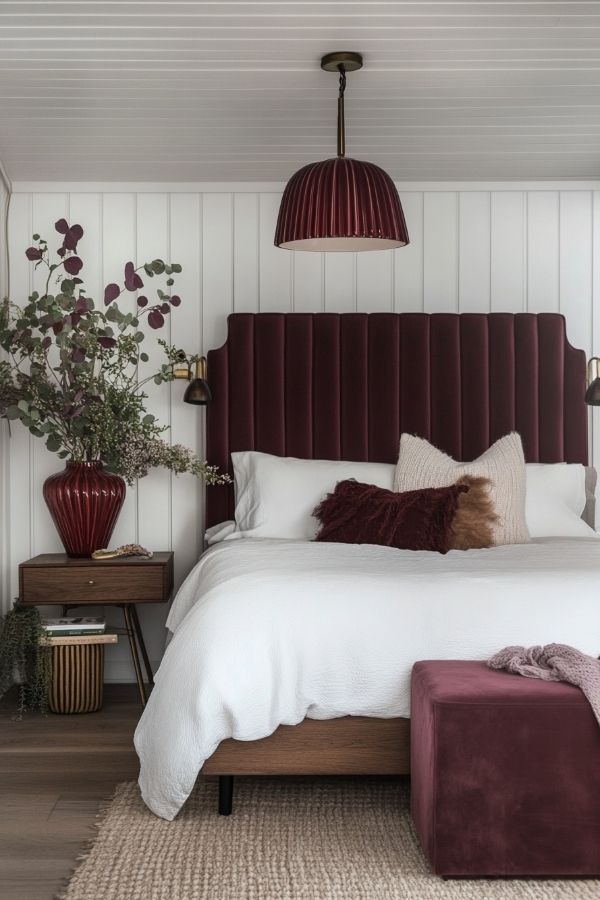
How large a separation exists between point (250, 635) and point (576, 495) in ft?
6.83

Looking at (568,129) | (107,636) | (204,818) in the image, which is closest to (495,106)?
(568,129)

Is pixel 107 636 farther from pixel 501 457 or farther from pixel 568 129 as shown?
pixel 568 129

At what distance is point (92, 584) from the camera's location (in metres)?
4.07

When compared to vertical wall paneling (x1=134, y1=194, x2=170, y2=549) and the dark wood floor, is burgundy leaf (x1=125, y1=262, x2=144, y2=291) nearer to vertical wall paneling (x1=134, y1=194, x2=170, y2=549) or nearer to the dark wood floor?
vertical wall paneling (x1=134, y1=194, x2=170, y2=549)

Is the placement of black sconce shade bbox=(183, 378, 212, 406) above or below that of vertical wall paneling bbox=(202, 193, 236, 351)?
below

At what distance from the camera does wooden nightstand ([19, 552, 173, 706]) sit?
4.05 meters

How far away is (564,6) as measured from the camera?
3365 millimetres

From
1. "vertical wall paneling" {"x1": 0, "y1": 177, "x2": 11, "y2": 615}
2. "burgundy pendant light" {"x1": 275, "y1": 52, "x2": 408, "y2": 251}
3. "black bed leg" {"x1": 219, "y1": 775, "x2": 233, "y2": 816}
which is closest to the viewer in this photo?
"black bed leg" {"x1": 219, "y1": 775, "x2": 233, "y2": 816}

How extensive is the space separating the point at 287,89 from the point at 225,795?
8.85ft

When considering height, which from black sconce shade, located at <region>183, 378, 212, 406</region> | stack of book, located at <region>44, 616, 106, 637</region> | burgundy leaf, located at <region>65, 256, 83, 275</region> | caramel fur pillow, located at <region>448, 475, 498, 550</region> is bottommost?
stack of book, located at <region>44, 616, 106, 637</region>

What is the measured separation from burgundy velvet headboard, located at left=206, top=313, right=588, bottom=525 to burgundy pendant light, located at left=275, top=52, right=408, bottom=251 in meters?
1.17

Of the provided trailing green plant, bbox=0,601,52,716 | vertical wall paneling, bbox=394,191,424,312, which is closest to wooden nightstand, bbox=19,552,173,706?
trailing green plant, bbox=0,601,52,716

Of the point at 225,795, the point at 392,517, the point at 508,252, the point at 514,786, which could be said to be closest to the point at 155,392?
the point at 392,517

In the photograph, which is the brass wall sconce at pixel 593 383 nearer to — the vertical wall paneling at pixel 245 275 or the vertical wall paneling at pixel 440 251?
the vertical wall paneling at pixel 440 251
